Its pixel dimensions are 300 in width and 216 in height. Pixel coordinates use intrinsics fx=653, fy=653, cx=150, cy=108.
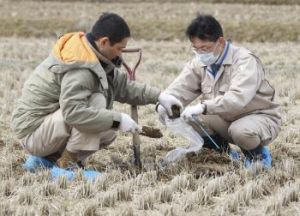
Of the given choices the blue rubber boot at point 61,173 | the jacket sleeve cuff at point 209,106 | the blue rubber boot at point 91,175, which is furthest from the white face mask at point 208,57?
the blue rubber boot at point 61,173

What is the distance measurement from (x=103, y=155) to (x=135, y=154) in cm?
68

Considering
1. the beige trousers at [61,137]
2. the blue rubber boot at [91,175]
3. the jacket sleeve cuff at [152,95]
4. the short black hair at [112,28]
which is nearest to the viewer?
the blue rubber boot at [91,175]

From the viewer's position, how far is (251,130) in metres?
5.09

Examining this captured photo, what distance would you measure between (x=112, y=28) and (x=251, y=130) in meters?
1.34

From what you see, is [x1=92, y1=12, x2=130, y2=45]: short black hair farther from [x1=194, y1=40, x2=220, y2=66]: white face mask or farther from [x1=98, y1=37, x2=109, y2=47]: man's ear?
[x1=194, y1=40, x2=220, y2=66]: white face mask

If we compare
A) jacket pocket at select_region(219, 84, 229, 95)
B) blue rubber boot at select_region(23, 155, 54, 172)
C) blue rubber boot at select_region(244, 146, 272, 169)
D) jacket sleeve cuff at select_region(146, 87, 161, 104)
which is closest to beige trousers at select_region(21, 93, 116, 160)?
blue rubber boot at select_region(23, 155, 54, 172)

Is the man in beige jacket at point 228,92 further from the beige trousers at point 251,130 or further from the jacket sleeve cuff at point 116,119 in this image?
the jacket sleeve cuff at point 116,119

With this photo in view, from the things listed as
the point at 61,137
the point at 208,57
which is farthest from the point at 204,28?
the point at 61,137

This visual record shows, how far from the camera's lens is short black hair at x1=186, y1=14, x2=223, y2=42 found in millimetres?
5027

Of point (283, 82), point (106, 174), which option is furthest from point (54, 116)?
point (283, 82)

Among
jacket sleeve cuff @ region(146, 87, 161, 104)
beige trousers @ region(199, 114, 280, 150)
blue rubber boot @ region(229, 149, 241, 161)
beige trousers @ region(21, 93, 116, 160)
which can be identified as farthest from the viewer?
jacket sleeve cuff @ region(146, 87, 161, 104)

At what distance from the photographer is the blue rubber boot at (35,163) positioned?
5.11 metres

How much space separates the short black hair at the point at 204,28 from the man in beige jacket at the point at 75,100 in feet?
1.77

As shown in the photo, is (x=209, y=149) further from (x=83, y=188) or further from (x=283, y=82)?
(x=283, y=82)
